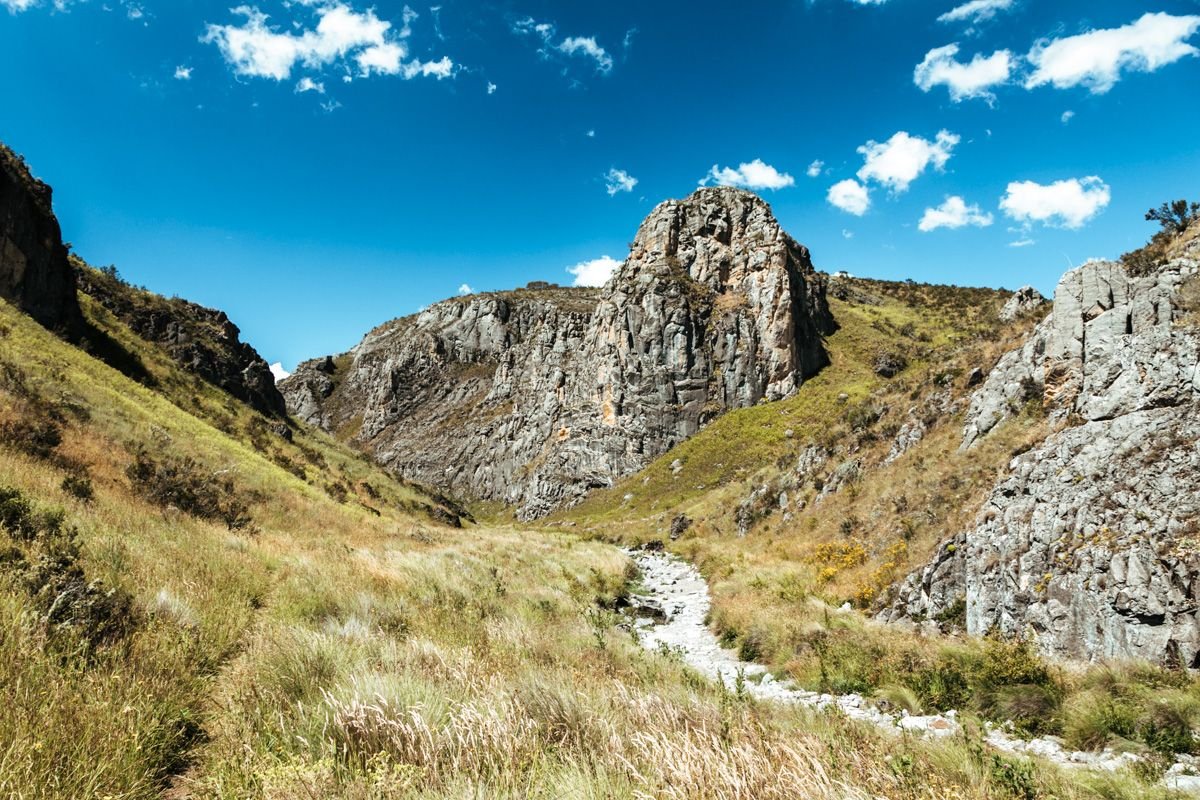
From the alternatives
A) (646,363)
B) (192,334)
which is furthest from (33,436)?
(646,363)

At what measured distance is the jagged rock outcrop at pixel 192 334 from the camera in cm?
3509

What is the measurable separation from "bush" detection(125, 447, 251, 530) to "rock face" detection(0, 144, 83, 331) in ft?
53.1

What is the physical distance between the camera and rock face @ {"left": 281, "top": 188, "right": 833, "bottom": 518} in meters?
78.2

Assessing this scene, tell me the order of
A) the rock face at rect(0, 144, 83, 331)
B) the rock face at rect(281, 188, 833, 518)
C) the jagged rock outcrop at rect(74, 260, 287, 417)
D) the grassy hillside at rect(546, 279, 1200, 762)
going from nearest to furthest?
the grassy hillside at rect(546, 279, 1200, 762), the rock face at rect(0, 144, 83, 331), the jagged rock outcrop at rect(74, 260, 287, 417), the rock face at rect(281, 188, 833, 518)

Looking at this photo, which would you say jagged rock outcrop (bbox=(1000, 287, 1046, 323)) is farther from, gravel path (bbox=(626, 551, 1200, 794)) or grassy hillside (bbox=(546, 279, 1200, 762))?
gravel path (bbox=(626, 551, 1200, 794))

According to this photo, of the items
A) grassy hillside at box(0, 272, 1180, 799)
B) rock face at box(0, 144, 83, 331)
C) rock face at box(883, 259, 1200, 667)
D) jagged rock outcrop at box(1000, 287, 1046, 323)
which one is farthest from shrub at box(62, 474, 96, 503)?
jagged rock outcrop at box(1000, 287, 1046, 323)

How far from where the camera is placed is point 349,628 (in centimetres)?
654

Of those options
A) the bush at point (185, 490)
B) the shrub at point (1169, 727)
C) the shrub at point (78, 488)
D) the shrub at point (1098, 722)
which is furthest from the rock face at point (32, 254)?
the shrub at point (1169, 727)

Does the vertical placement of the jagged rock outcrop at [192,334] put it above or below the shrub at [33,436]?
above

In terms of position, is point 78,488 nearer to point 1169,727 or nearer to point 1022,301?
point 1169,727

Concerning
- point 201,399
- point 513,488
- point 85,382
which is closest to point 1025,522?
point 85,382

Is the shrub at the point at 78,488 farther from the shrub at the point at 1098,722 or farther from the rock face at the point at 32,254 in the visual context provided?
the rock face at the point at 32,254

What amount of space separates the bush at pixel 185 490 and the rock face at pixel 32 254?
16.2m

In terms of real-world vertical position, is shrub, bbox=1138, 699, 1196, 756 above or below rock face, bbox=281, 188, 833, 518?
below
